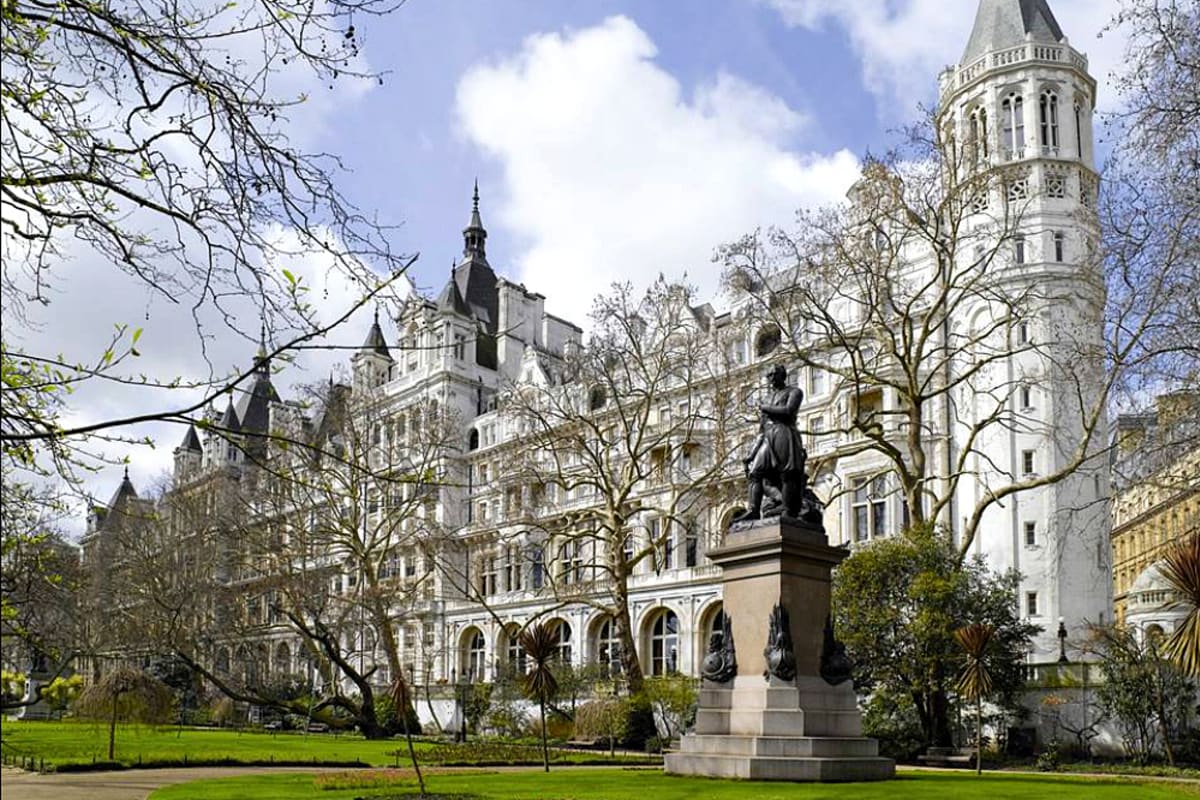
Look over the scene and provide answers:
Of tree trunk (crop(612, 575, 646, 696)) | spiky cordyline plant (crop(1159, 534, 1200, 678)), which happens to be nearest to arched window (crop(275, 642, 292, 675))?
tree trunk (crop(612, 575, 646, 696))

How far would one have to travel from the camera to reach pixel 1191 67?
53.6 ft

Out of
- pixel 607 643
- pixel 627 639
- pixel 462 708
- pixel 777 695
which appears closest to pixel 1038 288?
pixel 627 639

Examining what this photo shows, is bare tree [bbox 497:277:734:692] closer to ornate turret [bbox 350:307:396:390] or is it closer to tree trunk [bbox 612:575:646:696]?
tree trunk [bbox 612:575:646:696]

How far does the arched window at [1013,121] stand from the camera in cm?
4609

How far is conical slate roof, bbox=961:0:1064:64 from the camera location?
47594 millimetres

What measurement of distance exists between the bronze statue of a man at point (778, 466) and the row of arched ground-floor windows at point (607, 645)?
1066 inches

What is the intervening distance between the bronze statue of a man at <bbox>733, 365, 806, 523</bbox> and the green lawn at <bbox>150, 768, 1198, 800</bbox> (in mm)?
4397

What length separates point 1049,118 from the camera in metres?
46.0

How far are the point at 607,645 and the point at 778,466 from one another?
42.5 metres

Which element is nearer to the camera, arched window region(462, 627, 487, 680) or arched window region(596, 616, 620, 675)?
arched window region(596, 616, 620, 675)

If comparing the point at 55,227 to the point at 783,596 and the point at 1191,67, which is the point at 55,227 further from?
the point at 1191,67

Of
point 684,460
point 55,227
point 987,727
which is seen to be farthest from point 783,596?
point 684,460

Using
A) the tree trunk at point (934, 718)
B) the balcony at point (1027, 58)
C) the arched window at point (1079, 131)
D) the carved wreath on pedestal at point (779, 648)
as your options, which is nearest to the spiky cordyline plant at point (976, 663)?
the tree trunk at point (934, 718)

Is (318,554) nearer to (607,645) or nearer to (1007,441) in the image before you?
(607,645)
